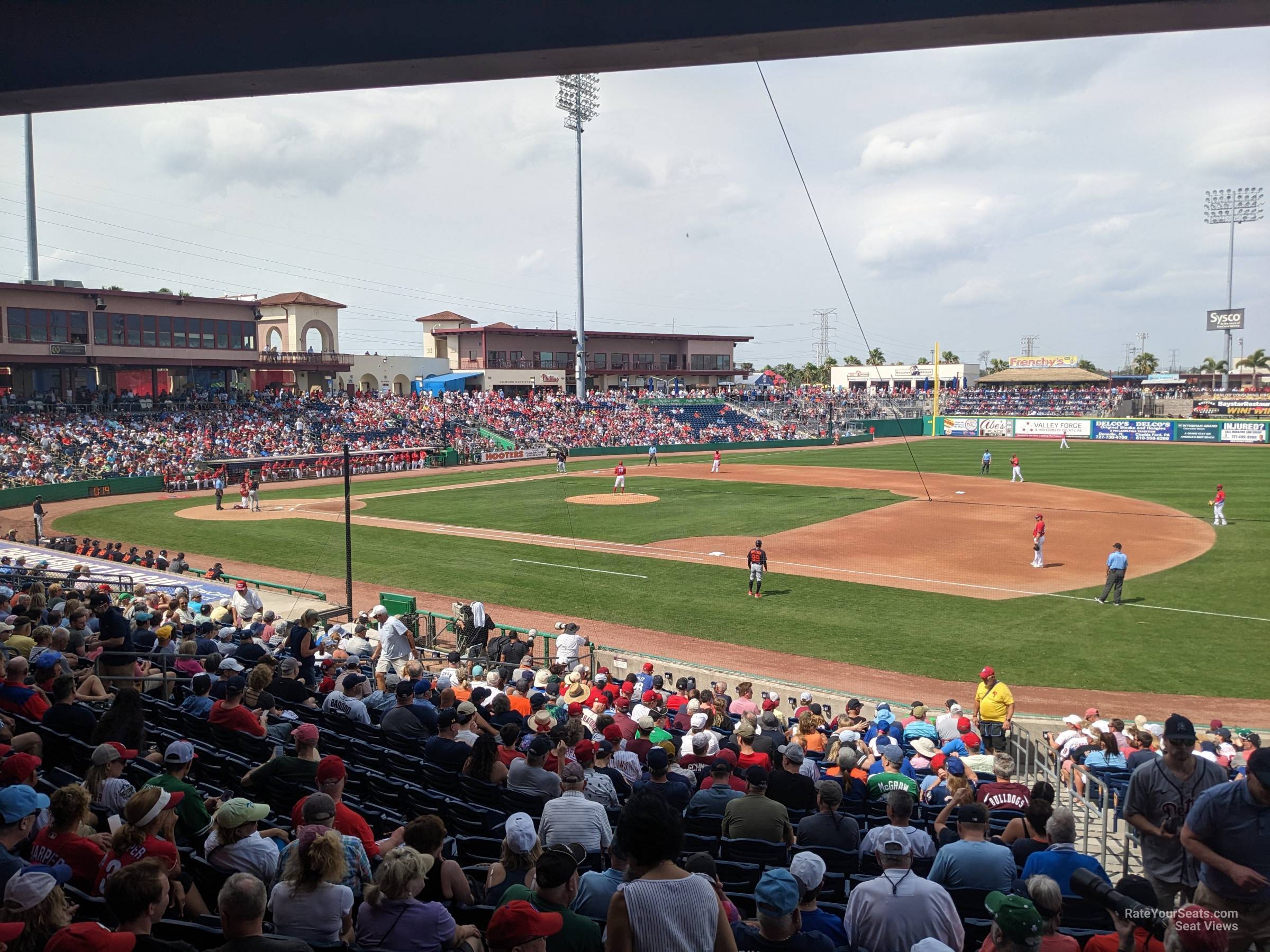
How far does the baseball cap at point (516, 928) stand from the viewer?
3.41m

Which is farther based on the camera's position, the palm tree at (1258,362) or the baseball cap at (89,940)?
the palm tree at (1258,362)

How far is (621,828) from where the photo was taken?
335 centimetres

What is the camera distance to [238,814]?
490 cm

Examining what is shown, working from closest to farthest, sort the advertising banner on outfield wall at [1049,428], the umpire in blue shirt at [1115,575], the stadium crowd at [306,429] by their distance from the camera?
the umpire in blue shirt at [1115,575] < the stadium crowd at [306,429] < the advertising banner on outfield wall at [1049,428]

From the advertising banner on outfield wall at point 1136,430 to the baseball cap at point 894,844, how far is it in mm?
76335

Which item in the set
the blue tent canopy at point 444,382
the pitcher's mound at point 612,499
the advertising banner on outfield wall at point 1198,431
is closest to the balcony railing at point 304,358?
the blue tent canopy at point 444,382

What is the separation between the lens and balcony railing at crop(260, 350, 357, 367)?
205ft

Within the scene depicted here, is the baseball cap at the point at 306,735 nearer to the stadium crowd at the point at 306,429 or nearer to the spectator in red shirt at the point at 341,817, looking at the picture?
the spectator in red shirt at the point at 341,817

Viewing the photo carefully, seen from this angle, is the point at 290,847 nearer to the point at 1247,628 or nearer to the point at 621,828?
the point at 621,828

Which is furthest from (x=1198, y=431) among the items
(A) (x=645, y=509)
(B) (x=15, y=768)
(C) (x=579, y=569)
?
(B) (x=15, y=768)

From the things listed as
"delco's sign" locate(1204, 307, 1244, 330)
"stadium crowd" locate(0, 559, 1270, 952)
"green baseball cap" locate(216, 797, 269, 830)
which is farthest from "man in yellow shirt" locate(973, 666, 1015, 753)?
"delco's sign" locate(1204, 307, 1244, 330)

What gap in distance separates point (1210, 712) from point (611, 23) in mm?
14910

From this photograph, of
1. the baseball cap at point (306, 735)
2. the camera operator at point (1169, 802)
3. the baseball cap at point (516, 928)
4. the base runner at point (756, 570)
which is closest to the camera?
the baseball cap at point (516, 928)

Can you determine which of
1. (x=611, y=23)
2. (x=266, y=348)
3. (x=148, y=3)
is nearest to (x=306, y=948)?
(x=611, y=23)
